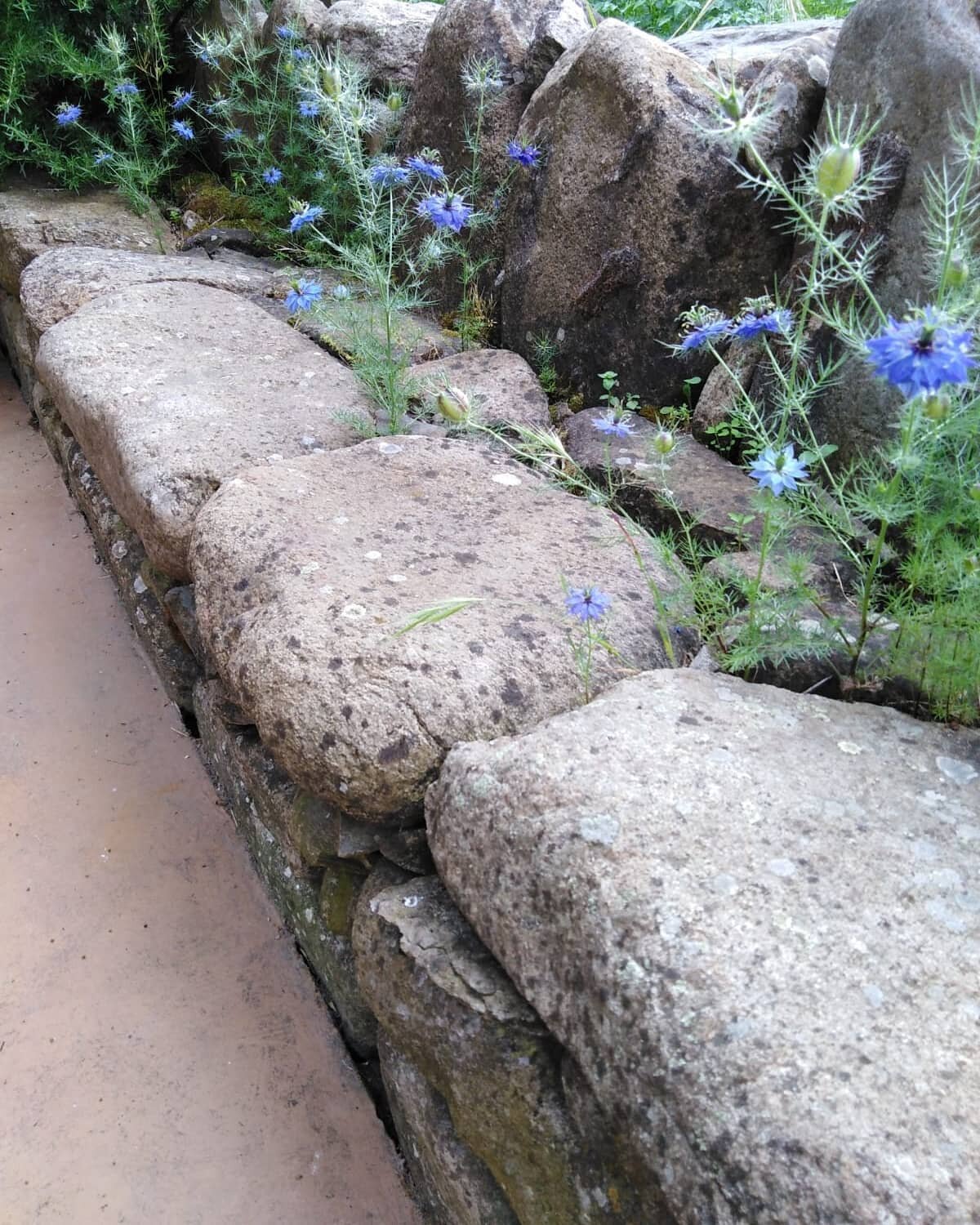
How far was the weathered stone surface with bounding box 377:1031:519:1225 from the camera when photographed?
1.53 meters

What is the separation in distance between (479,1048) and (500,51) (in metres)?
2.65

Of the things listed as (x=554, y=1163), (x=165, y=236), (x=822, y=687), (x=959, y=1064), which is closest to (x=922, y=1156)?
(x=959, y=1064)

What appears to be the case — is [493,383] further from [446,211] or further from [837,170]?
[837,170]

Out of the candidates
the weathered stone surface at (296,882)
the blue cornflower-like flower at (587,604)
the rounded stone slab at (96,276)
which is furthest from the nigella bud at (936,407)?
the rounded stone slab at (96,276)

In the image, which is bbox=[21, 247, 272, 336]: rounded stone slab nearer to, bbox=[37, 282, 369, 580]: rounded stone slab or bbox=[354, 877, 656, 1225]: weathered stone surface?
bbox=[37, 282, 369, 580]: rounded stone slab

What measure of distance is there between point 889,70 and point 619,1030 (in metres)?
1.84

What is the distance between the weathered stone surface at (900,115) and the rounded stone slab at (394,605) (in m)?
0.53

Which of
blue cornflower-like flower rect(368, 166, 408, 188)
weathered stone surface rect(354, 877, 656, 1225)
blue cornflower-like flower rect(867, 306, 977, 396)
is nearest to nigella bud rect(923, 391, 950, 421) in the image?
blue cornflower-like flower rect(867, 306, 977, 396)

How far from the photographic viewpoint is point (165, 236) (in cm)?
387

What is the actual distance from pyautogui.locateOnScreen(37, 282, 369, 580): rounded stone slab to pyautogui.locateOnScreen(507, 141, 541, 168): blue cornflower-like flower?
697mm

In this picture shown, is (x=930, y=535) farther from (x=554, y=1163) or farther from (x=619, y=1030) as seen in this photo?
(x=554, y=1163)

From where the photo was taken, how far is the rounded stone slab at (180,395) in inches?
92.4

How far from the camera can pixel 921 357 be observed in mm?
1161

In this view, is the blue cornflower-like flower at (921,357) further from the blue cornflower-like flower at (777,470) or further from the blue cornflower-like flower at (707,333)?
the blue cornflower-like flower at (707,333)
